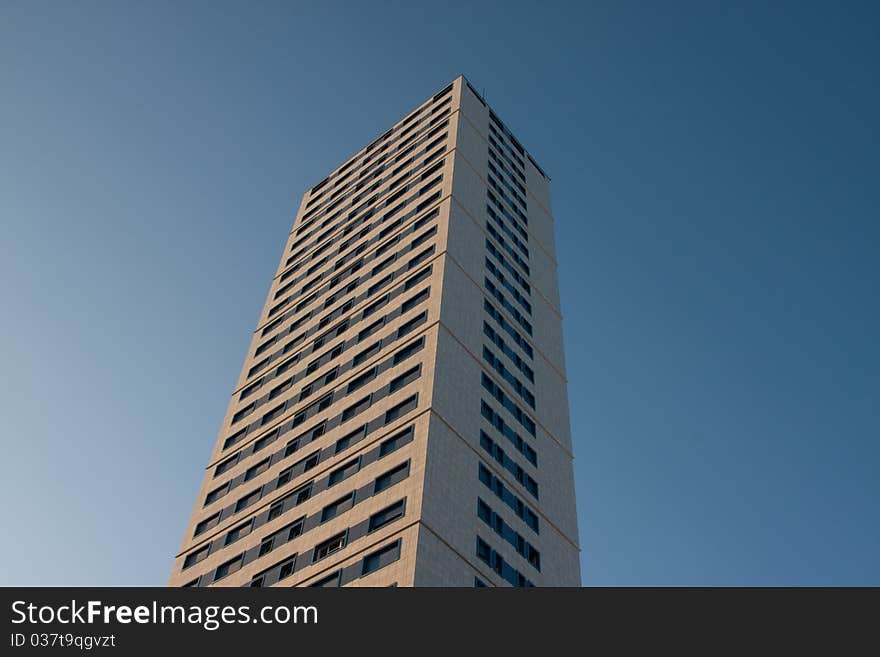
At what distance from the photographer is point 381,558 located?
38938 millimetres

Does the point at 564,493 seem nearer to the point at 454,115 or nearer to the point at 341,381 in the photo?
the point at 341,381

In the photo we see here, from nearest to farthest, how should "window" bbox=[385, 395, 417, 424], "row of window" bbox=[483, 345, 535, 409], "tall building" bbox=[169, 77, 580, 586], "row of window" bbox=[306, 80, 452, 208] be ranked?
"tall building" bbox=[169, 77, 580, 586] < "window" bbox=[385, 395, 417, 424] < "row of window" bbox=[483, 345, 535, 409] < "row of window" bbox=[306, 80, 452, 208]

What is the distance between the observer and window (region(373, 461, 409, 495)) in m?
42.4

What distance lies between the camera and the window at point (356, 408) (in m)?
49.6

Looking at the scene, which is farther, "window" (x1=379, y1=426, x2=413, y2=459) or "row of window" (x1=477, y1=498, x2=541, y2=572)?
"window" (x1=379, y1=426, x2=413, y2=459)

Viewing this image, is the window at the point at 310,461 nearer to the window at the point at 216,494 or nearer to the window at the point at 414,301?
the window at the point at 216,494

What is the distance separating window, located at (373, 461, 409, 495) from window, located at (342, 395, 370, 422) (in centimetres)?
690

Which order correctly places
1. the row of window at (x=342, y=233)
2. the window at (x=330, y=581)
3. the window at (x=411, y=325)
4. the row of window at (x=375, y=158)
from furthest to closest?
the row of window at (x=375, y=158) < the row of window at (x=342, y=233) < the window at (x=411, y=325) < the window at (x=330, y=581)

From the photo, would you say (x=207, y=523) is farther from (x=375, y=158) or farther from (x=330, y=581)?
(x=375, y=158)

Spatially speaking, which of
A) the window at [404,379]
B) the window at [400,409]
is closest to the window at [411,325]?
the window at [404,379]

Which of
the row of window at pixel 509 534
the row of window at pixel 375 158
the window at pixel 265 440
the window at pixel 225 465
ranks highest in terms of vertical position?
the row of window at pixel 375 158

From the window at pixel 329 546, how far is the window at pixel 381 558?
2610 mm

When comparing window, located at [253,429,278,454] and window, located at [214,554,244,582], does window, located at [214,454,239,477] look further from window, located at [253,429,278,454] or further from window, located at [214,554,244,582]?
window, located at [214,554,244,582]

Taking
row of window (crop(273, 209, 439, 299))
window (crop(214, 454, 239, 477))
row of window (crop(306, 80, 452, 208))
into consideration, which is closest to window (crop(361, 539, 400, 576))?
window (crop(214, 454, 239, 477))
